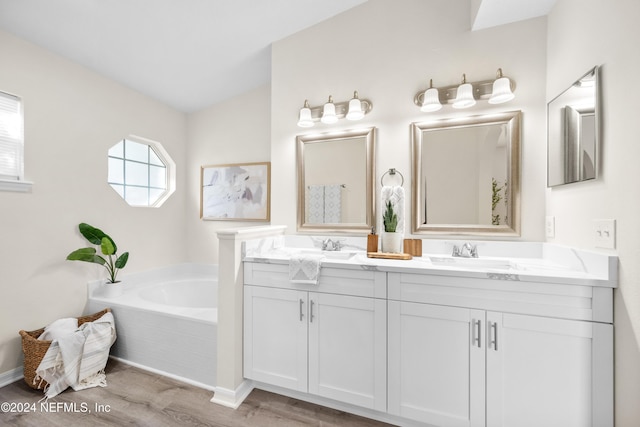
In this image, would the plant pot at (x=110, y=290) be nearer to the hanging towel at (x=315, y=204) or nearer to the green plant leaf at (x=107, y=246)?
the green plant leaf at (x=107, y=246)

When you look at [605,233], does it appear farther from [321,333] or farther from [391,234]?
[321,333]

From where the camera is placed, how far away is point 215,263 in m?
3.23

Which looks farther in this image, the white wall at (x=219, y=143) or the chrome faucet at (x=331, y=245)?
the white wall at (x=219, y=143)

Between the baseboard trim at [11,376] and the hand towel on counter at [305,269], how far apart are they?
2149 millimetres

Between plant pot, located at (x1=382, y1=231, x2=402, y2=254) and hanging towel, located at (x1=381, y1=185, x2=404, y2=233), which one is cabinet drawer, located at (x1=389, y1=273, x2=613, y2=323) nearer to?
plant pot, located at (x1=382, y1=231, x2=402, y2=254)

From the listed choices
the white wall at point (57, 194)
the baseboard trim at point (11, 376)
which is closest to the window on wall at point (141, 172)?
the white wall at point (57, 194)

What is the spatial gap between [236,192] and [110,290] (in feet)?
4.79


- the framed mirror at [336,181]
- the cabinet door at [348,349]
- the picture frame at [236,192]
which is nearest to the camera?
the cabinet door at [348,349]

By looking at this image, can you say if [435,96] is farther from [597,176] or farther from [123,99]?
[123,99]

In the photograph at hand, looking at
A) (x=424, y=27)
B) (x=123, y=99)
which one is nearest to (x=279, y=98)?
(x=424, y=27)

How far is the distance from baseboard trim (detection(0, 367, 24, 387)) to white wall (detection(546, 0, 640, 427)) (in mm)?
3569

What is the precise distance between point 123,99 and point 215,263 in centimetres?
191

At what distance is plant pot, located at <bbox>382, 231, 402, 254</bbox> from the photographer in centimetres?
198

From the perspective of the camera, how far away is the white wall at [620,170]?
1104 millimetres
